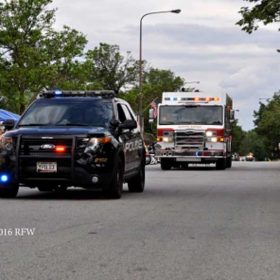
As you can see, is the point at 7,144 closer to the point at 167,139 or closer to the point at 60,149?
the point at 60,149

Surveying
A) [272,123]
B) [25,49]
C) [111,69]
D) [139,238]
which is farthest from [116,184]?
[272,123]

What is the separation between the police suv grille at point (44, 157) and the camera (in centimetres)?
1225

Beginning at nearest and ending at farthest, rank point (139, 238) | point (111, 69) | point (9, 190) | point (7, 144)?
point (139, 238) < point (7, 144) < point (9, 190) < point (111, 69)

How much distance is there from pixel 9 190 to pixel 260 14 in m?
13.6

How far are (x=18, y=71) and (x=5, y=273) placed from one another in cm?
3751

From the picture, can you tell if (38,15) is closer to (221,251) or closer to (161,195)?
(161,195)

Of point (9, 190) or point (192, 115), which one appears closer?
point (9, 190)

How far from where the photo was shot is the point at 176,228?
9.20 metres

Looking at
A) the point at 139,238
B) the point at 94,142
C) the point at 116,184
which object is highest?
the point at 94,142

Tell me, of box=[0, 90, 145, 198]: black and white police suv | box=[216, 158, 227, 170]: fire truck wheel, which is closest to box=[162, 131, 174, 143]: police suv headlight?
box=[216, 158, 227, 170]: fire truck wheel

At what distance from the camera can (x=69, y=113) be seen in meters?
13.3

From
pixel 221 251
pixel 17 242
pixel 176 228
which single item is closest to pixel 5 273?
pixel 17 242

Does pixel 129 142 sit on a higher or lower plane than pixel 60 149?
higher

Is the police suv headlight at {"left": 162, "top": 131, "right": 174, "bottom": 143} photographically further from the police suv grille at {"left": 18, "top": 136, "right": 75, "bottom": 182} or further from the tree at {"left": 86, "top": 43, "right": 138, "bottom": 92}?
the tree at {"left": 86, "top": 43, "right": 138, "bottom": 92}
